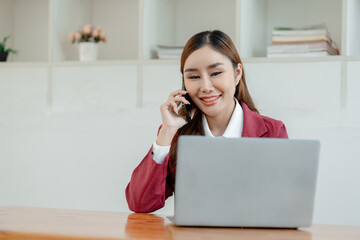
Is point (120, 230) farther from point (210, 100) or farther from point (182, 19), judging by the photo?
point (182, 19)

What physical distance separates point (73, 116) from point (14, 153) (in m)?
0.45

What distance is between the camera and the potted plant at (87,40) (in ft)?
10.1

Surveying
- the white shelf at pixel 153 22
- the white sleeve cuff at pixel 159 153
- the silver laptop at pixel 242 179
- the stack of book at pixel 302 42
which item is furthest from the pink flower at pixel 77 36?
the silver laptop at pixel 242 179

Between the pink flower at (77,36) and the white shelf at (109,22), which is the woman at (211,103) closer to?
the pink flower at (77,36)

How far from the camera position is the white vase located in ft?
10.1

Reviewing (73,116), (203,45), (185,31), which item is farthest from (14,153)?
(203,45)

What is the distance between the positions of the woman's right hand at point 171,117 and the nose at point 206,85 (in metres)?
0.07

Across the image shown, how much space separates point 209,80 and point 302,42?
938mm

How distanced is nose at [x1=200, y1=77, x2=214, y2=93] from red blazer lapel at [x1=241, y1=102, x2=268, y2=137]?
7.1 inches

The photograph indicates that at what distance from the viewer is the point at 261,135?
76.5 inches

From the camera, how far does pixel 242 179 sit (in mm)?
1225

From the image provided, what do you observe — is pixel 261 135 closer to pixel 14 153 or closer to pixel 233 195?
pixel 233 195

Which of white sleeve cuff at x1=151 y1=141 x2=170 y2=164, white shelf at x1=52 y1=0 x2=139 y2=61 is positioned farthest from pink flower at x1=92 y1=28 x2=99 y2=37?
white sleeve cuff at x1=151 y1=141 x2=170 y2=164

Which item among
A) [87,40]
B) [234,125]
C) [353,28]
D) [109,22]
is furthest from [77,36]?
[353,28]
